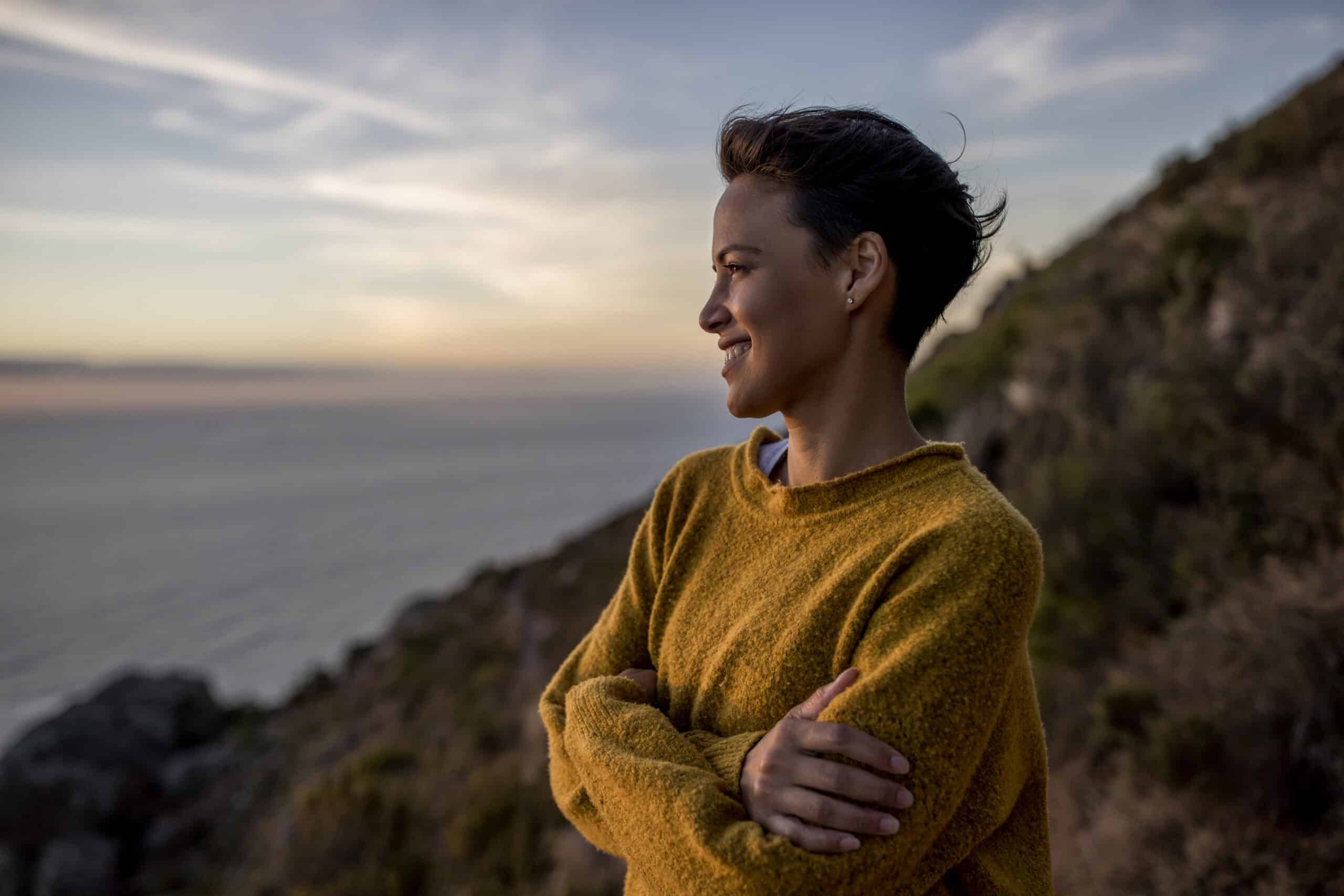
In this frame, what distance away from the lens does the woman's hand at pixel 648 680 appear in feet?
5.33

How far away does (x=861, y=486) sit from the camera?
1.40 m

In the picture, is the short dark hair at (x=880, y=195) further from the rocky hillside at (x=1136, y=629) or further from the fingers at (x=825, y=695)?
the rocky hillside at (x=1136, y=629)

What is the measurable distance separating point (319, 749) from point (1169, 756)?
15.1 m

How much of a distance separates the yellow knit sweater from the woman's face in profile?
185mm

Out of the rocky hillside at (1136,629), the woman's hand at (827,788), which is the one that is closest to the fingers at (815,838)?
the woman's hand at (827,788)

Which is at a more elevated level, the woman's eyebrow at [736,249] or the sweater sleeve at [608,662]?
the woman's eyebrow at [736,249]

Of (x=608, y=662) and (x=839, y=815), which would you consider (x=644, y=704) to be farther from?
(x=839, y=815)

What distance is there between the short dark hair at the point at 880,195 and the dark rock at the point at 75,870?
52.2 feet

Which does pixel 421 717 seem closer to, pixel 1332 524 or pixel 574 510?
pixel 1332 524

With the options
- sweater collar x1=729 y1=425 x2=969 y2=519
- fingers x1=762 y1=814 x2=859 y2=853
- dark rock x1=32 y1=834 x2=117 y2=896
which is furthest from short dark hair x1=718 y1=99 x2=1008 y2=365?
dark rock x1=32 y1=834 x2=117 y2=896

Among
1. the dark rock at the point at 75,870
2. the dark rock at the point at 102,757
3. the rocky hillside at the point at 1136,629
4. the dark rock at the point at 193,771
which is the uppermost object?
the rocky hillside at the point at 1136,629

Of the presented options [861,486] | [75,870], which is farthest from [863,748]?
[75,870]

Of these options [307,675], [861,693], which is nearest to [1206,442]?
[861,693]

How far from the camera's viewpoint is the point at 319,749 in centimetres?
1544
